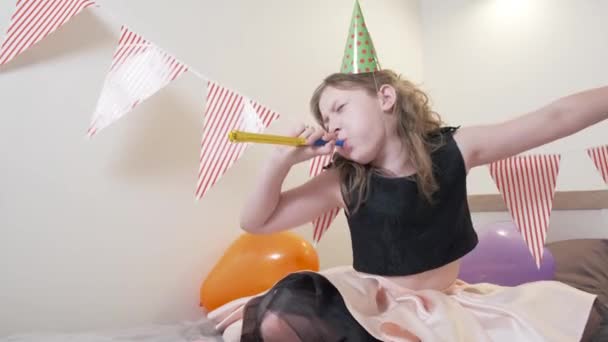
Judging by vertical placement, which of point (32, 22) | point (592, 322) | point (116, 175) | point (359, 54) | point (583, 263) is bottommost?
point (583, 263)

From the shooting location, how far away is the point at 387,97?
1003 millimetres

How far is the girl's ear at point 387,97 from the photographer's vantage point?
3.26ft

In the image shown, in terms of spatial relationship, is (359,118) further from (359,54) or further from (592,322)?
(592,322)

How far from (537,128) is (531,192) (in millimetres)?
Result: 197

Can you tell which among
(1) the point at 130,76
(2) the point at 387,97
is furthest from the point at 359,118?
(1) the point at 130,76

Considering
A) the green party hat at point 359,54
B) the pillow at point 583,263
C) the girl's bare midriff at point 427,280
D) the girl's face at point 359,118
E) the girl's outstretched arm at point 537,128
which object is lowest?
the pillow at point 583,263

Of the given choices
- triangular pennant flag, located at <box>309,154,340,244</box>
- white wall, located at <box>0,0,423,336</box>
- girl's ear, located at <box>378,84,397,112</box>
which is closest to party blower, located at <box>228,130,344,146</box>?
girl's ear, located at <box>378,84,397,112</box>

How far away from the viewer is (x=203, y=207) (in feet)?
4.14

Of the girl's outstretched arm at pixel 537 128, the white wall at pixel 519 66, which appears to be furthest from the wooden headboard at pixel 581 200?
the girl's outstretched arm at pixel 537 128

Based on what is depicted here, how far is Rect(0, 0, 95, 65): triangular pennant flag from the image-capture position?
973mm

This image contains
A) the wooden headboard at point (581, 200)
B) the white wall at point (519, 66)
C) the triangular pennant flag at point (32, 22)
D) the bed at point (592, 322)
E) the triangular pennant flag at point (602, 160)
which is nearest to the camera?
the bed at point (592, 322)
